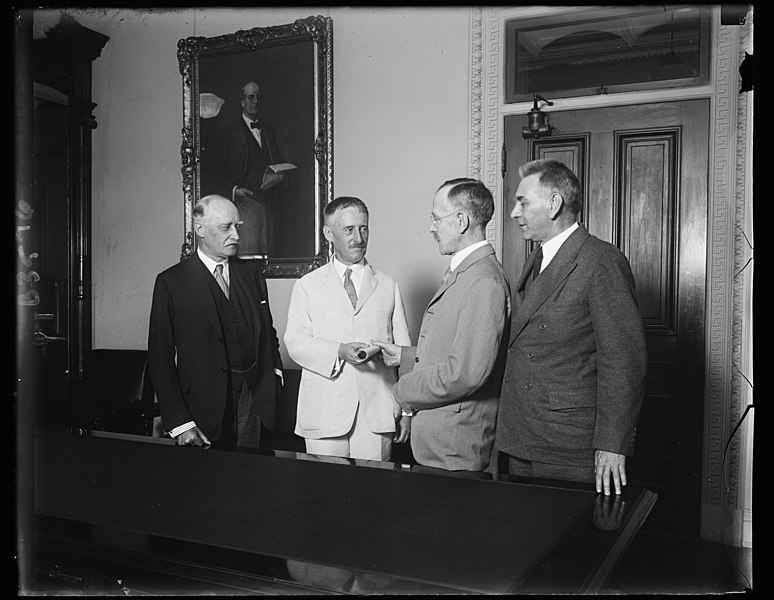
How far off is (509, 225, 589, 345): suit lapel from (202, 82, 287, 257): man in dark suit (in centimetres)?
321

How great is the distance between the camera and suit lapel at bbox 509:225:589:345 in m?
2.35

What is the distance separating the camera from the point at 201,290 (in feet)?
10.6

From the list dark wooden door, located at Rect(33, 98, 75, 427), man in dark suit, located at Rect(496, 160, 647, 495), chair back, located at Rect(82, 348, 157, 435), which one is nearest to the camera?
man in dark suit, located at Rect(496, 160, 647, 495)

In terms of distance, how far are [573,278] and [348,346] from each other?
1.08m

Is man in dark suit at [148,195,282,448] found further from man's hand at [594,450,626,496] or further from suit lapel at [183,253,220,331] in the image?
man's hand at [594,450,626,496]

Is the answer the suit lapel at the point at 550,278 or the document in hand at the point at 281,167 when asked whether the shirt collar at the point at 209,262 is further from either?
the document in hand at the point at 281,167

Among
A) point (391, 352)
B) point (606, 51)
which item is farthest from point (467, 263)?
point (606, 51)

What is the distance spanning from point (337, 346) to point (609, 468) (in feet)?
4.67

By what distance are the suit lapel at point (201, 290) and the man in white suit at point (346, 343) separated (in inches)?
14.3

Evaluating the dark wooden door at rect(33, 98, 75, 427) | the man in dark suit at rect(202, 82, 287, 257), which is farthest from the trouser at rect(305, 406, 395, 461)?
the dark wooden door at rect(33, 98, 75, 427)

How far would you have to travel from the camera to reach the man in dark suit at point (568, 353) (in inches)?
86.2

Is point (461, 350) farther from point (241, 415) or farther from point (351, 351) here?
point (241, 415)

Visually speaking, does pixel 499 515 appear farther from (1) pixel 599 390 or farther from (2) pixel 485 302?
(2) pixel 485 302
